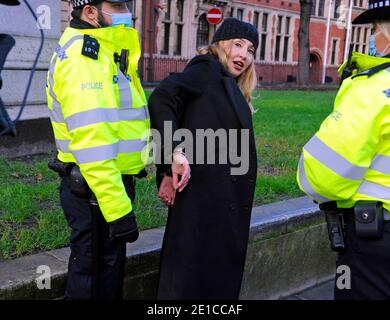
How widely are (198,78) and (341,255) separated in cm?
112

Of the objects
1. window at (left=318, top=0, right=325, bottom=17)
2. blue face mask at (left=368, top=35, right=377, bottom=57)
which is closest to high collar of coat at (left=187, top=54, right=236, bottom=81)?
blue face mask at (left=368, top=35, right=377, bottom=57)

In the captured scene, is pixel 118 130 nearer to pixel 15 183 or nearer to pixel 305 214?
pixel 305 214

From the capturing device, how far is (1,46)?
177 centimetres

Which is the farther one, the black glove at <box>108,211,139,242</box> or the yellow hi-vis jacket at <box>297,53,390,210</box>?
the black glove at <box>108,211,139,242</box>

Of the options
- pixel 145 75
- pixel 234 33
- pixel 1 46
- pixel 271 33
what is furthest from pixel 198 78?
pixel 271 33

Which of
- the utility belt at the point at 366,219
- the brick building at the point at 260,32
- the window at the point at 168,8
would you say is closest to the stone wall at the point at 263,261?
the utility belt at the point at 366,219

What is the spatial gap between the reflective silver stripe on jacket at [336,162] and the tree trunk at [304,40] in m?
24.8

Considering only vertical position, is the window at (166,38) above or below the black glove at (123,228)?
above

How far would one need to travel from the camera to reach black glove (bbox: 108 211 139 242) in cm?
217

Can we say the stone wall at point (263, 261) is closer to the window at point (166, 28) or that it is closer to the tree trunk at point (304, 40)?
the tree trunk at point (304, 40)

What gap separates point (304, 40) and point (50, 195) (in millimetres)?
23706

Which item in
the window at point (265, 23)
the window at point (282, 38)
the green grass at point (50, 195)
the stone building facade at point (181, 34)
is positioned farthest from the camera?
the window at point (282, 38)

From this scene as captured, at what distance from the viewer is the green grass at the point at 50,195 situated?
10.2ft

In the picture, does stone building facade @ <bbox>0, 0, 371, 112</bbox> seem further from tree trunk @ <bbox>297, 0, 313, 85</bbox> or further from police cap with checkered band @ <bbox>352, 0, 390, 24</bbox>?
police cap with checkered band @ <bbox>352, 0, 390, 24</bbox>
